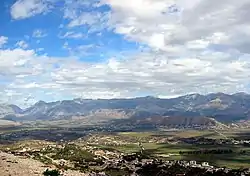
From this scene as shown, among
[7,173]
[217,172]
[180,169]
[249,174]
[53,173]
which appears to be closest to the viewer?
[7,173]

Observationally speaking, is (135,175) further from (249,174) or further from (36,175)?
(36,175)

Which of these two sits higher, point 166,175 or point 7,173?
point 7,173

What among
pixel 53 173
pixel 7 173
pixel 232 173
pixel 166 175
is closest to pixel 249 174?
pixel 232 173

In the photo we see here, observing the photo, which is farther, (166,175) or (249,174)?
(166,175)

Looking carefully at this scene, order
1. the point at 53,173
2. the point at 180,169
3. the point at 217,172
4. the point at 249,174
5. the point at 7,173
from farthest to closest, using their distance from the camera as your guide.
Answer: the point at 180,169, the point at 217,172, the point at 249,174, the point at 53,173, the point at 7,173

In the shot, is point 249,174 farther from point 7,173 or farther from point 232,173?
point 7,173

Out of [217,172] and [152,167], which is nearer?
[217,172]

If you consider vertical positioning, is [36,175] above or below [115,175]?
above

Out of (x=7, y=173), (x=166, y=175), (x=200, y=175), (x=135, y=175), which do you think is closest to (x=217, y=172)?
(x=200, y=175)

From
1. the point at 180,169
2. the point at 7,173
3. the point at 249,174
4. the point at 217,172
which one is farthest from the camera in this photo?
the point at 180,169
